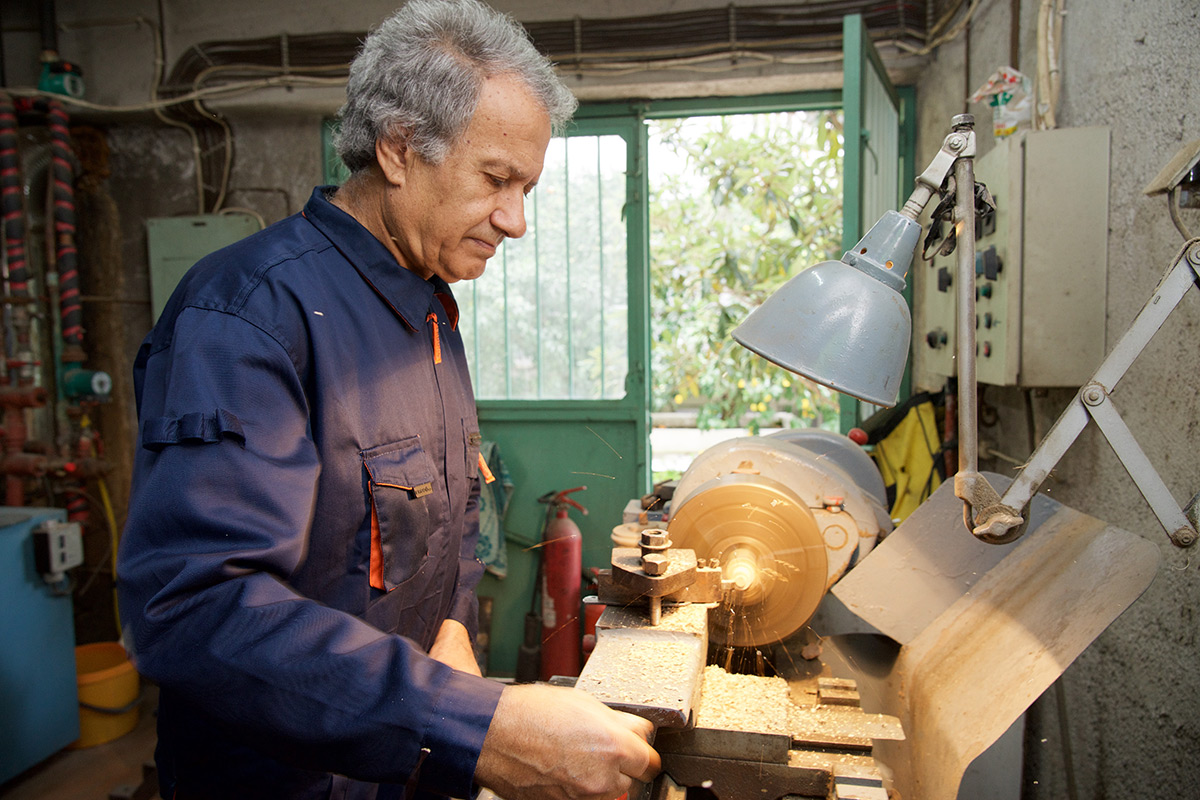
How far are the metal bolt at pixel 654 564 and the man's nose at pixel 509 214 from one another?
0.54 m

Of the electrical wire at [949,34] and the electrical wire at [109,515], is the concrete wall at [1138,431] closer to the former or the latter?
the electrical wire at [949,34]

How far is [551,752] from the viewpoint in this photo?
752 mm

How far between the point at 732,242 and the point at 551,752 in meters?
4.55

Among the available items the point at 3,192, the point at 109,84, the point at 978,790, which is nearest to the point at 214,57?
the point at 109,84

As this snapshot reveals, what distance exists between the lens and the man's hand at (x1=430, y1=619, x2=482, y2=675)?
118cm

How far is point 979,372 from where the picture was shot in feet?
6.91

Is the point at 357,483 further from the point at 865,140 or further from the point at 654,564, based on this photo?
the point at 865,140

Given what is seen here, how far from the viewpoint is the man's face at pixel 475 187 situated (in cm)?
104

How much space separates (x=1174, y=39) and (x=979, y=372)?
3.02ft

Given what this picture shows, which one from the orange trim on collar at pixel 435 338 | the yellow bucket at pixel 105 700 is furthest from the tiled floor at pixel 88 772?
the orange trim on collar at pixel 435 338

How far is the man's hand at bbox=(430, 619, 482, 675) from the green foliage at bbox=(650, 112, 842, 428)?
3.61 metres

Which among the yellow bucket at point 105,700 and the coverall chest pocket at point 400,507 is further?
the yellow bucket at point 105,700

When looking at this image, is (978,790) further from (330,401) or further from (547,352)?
(547,352)

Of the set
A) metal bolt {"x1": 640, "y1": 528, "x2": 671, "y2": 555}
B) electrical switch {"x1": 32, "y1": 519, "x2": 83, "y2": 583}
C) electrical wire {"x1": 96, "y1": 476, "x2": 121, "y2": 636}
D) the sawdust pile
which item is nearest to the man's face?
metal bolt {"x1": 640, "y1": 528, "x2": 671, "y2": 555}
